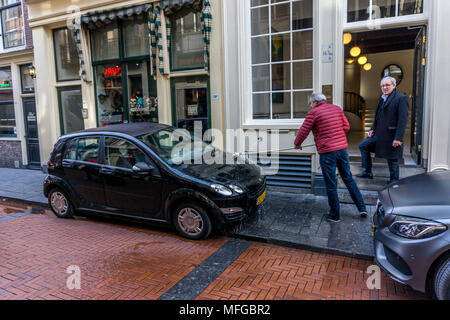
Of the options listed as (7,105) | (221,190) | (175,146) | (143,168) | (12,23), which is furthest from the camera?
(7,105)

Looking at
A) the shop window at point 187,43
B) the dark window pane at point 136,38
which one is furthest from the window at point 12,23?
the shop window at point 187,43

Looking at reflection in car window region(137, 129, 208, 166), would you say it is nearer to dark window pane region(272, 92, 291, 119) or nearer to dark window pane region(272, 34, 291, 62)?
dark window pane region(272, 92, 291, 119)

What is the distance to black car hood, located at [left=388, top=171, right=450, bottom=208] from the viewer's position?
3092 millimetres

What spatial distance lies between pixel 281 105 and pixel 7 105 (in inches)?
389

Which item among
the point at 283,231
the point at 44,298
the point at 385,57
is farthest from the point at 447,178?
the point at 385,57

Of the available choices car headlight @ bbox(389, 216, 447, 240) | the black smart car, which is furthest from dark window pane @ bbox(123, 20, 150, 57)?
car headlight @ bbox(389, 216, 447, 240)

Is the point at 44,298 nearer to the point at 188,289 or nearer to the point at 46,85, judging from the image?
the point at 188,289

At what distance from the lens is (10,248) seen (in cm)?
496

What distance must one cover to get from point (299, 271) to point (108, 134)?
12.1 ft

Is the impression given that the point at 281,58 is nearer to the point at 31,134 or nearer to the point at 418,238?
the point at 418,238

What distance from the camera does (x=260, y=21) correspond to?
7668 mm

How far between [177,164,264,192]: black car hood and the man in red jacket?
33.8 inches

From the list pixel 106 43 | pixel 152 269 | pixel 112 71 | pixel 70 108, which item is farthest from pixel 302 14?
pixel 70 108

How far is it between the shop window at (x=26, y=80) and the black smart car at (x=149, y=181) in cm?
644
